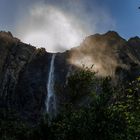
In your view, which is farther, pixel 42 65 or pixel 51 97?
pixel 42 65

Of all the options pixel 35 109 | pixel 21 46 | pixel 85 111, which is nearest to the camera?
pixel 85 111

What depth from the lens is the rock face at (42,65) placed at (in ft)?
297

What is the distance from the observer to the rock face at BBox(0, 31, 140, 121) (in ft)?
297

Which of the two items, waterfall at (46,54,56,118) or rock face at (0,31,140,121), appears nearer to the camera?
waterfall at (46,54,56,118)

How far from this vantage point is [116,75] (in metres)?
95.0

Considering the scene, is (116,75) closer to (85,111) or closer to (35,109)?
(35,109)

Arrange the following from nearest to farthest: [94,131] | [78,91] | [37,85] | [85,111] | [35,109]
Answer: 1. [94,131]
2. [85,111]
3. [78,91]
4. [35,109]
5. [37,85]

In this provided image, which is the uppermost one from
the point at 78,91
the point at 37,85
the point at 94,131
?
the point at 37,85

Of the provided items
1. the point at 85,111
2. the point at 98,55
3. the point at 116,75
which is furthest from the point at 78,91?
the point at 98,55

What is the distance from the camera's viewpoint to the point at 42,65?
10150cm

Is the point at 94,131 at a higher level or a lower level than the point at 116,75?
lower

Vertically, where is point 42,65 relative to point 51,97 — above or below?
above

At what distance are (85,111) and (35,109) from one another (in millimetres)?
60673

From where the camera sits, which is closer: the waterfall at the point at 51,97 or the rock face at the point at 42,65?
the waterfall at the point at 51,97
